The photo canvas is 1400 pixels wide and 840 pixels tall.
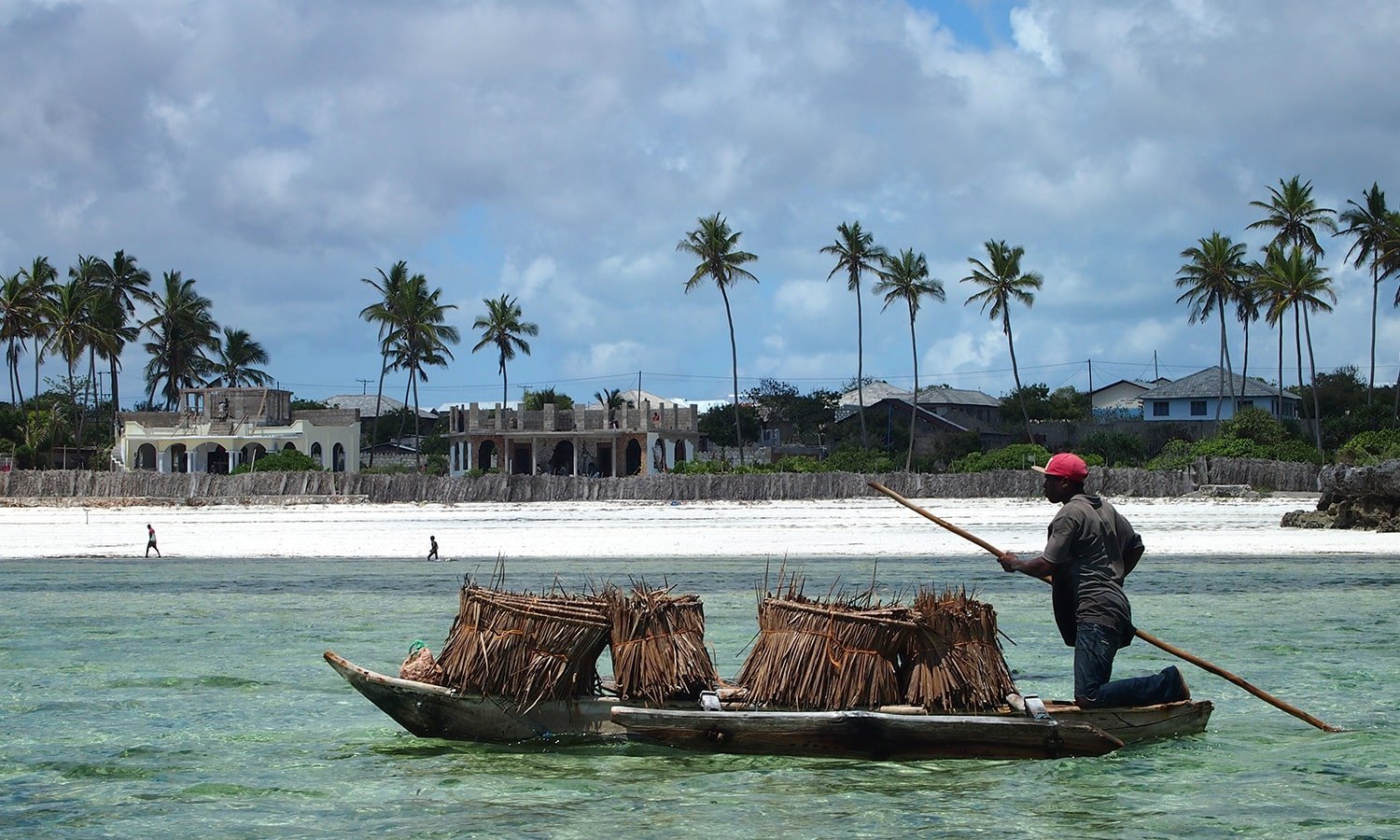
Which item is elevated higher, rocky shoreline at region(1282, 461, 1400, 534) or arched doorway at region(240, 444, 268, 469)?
arched doorway at region(240, 444, 268, 469)

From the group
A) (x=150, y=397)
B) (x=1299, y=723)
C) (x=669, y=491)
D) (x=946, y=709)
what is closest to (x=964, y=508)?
(x=669, y=491)

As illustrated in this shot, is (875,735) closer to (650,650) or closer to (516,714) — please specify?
(650,650)

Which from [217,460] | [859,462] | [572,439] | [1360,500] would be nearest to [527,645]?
[1360,500]

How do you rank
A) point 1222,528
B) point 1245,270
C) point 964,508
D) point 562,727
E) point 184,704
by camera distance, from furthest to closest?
point 1245,270 < point 964,508 < point 1222,528 < point 184,704 < point 562,727

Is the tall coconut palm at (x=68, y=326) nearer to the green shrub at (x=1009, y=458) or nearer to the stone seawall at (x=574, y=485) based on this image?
the stone seawall at (x=574, y=485)

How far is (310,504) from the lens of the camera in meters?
49.1

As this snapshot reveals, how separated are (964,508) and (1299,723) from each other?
30.1m

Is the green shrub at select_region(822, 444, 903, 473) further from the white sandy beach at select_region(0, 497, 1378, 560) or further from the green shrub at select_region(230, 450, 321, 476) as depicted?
the green shrub at select_region(230, 450, 321, 476)

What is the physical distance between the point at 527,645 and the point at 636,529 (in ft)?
94.3

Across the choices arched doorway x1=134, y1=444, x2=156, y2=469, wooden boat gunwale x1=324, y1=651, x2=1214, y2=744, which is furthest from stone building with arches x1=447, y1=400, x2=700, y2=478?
wooden boat gunwale x1=324, y1=651, x2=1214, y2=744

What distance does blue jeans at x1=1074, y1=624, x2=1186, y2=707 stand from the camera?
27.7ft

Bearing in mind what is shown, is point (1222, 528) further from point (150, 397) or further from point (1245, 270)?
point (150, 397)

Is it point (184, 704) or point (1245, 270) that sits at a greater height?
point (1245, 270)

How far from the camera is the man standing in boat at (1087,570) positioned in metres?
8.29
